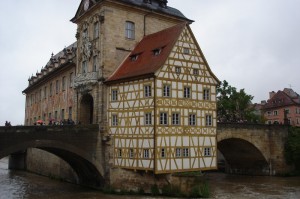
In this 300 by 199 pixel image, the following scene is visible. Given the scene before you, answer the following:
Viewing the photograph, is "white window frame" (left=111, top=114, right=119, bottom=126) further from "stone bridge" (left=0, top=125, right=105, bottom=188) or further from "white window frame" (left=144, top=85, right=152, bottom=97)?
"white window frame" (left=144, top=85, right=152, bottom=97)

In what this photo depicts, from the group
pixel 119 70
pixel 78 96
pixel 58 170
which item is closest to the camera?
pixel 119 70

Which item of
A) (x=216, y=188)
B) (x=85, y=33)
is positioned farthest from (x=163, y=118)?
(x=85, y=33)

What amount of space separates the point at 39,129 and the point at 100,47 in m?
7.72

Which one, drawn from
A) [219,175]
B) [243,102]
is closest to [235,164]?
[219,175]

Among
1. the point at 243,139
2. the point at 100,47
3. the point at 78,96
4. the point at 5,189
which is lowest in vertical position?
the point at 5,189

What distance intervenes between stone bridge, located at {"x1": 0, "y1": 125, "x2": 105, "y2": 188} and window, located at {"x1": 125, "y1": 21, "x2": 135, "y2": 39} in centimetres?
753

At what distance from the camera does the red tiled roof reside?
26016mm

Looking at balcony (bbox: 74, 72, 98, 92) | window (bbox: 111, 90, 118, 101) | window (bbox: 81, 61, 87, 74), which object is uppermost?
window (bbox: 81, 61, 87, 74)

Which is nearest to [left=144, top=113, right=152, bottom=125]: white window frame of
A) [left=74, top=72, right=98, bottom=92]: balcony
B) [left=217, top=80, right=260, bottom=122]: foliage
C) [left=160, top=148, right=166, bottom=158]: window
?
[left=160, top=148, right=166, bottom=158]: window

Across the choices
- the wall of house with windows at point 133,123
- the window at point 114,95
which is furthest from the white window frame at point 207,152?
the window at point 114,95

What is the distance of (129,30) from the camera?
30.5 meters

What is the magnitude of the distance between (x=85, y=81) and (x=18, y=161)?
85.3 feet

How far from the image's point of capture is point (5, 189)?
3183cm

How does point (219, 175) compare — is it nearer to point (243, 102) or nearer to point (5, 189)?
point (243, 102)
